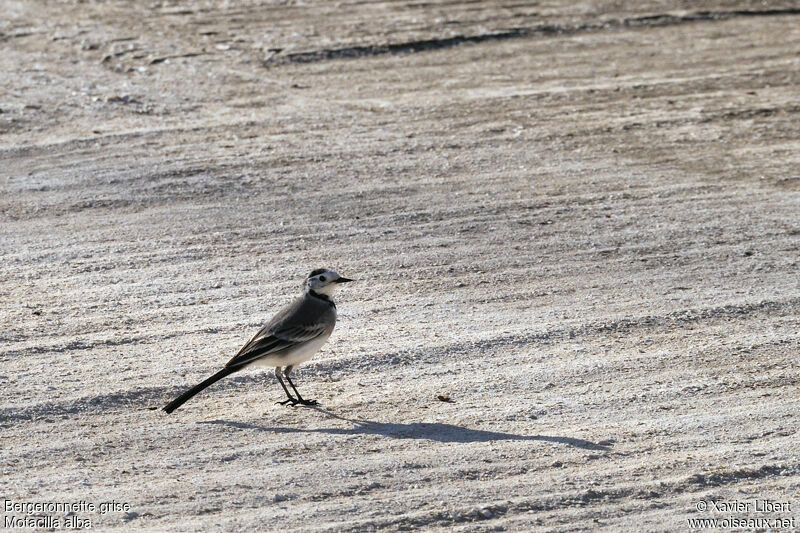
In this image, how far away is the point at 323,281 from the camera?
7.18 meters

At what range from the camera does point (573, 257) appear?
9242 mm

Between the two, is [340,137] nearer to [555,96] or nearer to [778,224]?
[555,96]

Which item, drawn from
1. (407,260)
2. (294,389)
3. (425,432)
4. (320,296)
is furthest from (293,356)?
(407,260)

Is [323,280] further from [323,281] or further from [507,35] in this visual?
[507,35]

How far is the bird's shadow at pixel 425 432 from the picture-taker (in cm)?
629

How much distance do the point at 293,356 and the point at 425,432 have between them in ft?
3.05

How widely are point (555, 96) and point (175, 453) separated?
8479 millimetres

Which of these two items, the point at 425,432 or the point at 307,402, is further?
the point at 307,402

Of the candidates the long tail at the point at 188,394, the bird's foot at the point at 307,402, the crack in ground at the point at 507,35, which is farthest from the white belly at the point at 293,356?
the crack in ground at the point at 507,35

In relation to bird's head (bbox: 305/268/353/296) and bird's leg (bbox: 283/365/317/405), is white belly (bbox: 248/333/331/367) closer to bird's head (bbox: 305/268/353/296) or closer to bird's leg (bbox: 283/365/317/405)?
bird's leg (bbox: 283/365/317/405)

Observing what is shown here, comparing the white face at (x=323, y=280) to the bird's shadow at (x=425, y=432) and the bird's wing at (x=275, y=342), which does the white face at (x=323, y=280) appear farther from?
the bird's shadow at (x=425, y=432)

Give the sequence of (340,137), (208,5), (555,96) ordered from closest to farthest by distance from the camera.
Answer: (340,137) → (555,96) → (208,5)

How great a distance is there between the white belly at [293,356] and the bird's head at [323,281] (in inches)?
15.0

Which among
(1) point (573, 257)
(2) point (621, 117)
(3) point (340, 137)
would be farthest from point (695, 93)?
(1) point (573, 257)
